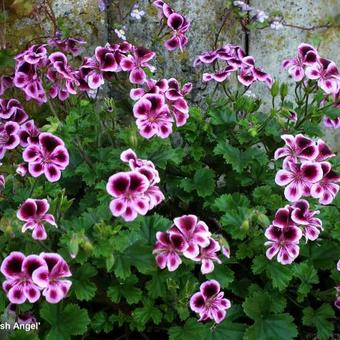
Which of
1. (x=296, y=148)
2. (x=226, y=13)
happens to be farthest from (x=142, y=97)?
(x=226, y=13)

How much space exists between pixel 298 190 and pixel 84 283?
702mm

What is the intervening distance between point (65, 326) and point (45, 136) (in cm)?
57

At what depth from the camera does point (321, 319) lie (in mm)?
2414

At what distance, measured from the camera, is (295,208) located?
2168 mm

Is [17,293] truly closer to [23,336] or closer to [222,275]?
[23,336]

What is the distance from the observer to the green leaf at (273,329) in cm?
231

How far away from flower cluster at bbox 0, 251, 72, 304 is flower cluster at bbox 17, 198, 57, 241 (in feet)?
0.29

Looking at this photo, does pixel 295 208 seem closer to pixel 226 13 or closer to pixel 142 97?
pixel 142 97

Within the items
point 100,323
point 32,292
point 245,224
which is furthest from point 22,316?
point 245,224

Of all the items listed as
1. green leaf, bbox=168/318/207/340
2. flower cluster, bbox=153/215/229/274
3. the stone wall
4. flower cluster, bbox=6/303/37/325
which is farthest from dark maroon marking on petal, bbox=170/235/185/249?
the stone wall

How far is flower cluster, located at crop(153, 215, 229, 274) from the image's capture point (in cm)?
205

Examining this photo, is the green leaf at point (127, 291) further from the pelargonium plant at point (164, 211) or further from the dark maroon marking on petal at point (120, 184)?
the dark maroon marking on petal at point (120, 184)

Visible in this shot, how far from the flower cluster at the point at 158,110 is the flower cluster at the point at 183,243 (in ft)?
1.14

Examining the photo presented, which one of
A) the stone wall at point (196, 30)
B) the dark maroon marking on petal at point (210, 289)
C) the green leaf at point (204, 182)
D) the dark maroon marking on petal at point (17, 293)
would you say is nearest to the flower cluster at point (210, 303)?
the dark maroon marking on petal at point (210, 289)
